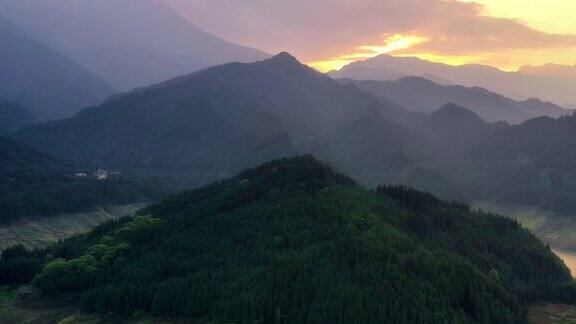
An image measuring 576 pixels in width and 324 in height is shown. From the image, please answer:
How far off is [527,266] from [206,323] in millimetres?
119123

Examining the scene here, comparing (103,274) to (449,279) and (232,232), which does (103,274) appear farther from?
(449,279)

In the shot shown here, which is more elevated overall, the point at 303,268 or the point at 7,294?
the point at 303,268

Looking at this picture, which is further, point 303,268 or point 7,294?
point 7,294

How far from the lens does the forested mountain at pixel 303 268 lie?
132 meters

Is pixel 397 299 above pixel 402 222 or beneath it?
beneath

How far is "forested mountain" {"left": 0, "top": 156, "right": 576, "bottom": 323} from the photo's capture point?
131750mm

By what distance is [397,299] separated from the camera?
13000cm

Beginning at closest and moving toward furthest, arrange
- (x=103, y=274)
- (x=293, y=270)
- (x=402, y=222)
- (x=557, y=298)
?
(x=293, y=270)
(x=103, y=274)
(x=557, y=298)
(x=402, y=222)

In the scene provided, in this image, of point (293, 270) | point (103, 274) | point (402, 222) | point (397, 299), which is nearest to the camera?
point (397, 299)

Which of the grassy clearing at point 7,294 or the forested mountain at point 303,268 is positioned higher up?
the forested mountain at point 303,268

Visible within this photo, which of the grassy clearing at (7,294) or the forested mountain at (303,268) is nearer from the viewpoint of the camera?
the forested mountain at (303,268)

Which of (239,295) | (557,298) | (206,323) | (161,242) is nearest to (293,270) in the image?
(239,295)

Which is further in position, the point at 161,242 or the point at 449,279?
the point at 161,242

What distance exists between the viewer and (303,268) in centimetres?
14350
